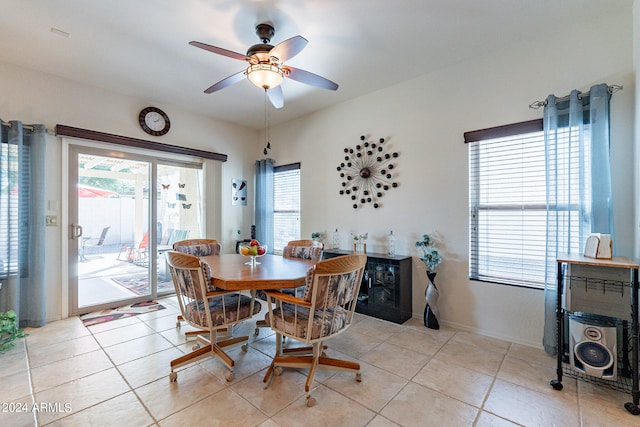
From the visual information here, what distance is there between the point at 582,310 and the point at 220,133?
506 cm

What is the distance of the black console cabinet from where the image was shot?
10.5 feet

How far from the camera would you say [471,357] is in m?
2.45

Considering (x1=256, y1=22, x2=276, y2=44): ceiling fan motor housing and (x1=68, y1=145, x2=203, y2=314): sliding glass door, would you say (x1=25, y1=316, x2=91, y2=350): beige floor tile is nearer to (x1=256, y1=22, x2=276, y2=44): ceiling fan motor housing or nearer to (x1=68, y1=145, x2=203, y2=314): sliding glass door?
(x1=68, y1=145, x2=203, y2=314): sliding glass door

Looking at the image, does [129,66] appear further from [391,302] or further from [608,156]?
[608,156]

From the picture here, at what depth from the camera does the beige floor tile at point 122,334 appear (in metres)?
2.75

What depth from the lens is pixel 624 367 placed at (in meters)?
2.10

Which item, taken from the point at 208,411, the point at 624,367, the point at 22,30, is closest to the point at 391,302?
the point at 624,367

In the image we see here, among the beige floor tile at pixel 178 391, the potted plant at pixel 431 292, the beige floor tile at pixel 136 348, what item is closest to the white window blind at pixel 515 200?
the potted plant at pixel 431 292

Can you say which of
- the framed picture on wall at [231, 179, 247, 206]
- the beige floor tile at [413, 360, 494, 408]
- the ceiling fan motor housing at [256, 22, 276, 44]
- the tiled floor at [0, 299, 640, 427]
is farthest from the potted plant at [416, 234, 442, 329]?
the framed picture on wall at [231, 179, 247, 206]

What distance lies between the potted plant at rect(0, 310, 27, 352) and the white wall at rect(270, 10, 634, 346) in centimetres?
361

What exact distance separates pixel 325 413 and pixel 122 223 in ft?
12.2

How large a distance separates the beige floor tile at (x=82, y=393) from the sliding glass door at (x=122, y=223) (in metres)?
1.88

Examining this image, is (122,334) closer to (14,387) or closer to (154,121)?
(14,387)

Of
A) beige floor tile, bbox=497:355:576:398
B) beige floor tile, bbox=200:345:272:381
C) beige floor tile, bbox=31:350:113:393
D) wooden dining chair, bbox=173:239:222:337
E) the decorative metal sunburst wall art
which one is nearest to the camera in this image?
beige floor tile, bbox=497:355:576:398
